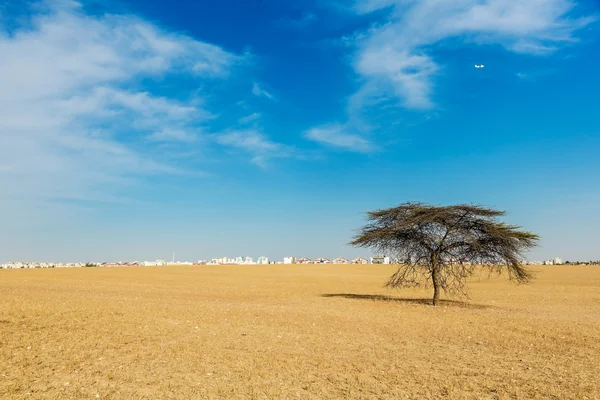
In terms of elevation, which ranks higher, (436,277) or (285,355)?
(436,277)

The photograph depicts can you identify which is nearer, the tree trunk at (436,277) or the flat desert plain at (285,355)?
the flat desert plain at (285,355)

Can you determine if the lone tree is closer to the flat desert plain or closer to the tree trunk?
the tree trunk

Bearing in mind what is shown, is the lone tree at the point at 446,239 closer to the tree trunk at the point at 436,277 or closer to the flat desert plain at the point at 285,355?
the tree trunk at the point at 436,277

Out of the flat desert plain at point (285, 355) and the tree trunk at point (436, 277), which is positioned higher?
the tree trunk at point (436, 277)

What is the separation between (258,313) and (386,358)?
33.7 feet

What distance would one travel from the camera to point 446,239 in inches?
1079

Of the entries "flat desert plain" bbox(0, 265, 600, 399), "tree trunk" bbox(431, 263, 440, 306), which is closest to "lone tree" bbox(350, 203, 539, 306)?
"tree trunk" bbox(431, 263, 440, 306)

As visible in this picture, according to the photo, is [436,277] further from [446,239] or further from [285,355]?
[285,355]

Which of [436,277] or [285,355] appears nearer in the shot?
[285,355]

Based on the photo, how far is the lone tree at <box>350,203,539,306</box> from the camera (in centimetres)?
2612

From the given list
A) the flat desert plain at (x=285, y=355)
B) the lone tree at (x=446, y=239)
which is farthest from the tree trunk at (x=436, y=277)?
the flat desert plain at (x=285, y=355)

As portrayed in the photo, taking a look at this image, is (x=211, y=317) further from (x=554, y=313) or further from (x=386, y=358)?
(x=554, y=313)

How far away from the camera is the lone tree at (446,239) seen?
1029 inches

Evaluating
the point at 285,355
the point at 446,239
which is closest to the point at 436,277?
the point at 446,239
